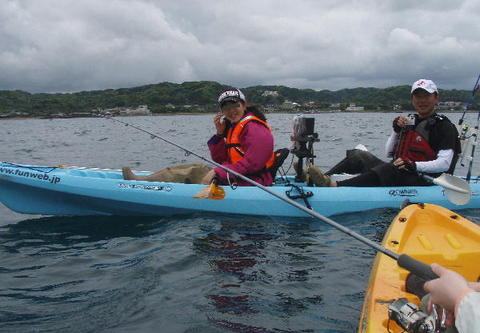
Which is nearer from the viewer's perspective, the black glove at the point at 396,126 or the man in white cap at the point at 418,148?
the man in white cap at the point at 418,148

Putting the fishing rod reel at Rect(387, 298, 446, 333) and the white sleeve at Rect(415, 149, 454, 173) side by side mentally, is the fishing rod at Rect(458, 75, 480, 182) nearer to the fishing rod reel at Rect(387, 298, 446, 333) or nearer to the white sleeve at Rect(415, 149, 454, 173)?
the white sleeve at Rect(415, 149, 454, 173)

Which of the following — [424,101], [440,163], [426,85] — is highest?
[426,85]

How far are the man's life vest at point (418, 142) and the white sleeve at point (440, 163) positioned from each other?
0.21 meters

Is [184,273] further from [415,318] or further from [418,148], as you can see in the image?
[418,148]

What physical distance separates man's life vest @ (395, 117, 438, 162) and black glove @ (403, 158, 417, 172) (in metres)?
0.22

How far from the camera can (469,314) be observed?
1.67m

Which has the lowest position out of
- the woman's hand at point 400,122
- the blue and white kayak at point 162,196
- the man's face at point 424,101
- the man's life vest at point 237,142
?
the blue and white kayak at point 162,196

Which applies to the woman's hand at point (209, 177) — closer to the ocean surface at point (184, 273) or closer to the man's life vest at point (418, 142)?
the ocean surface at point (184, 273)

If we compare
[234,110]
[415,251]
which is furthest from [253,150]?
[415,251]

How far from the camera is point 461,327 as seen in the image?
67.2 inches

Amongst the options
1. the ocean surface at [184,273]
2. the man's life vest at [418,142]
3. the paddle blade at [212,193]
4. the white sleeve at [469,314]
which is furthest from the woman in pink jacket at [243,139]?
the white sleeve at [469,314]

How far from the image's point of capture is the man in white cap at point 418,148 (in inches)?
257

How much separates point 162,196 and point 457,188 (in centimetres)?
431

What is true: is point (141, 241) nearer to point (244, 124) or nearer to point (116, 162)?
point (244, 124)
